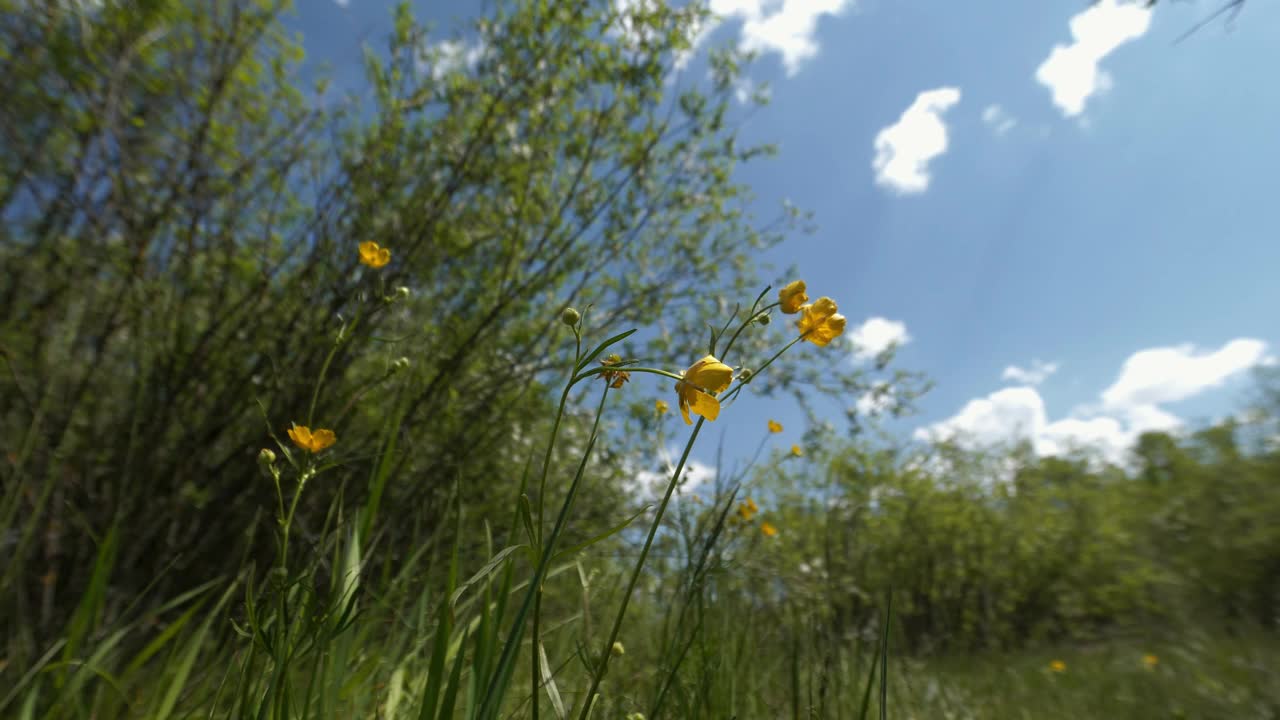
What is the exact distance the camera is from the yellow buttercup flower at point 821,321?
696 mm

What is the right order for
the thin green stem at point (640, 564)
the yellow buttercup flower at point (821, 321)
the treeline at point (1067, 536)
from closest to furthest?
1. the thin green stem at point (640, 564)
2. the yellow buttercup flower at point (821, 321)
3. the treeline at point (1067, 536)

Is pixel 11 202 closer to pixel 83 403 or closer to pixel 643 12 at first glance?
pixel 83 403

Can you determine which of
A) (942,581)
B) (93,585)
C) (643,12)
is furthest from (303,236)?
(942,581)

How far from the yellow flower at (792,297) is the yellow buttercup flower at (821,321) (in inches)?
1.2

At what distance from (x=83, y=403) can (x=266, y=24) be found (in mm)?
1616

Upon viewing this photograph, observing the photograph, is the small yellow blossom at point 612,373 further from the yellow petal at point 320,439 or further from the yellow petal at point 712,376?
the yellow petal at point 320,439

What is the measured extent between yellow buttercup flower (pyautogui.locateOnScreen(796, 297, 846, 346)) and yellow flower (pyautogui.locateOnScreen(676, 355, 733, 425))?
0.17m

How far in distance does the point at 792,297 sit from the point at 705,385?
0.18 metres

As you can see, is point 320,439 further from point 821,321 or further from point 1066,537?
point 1066,537

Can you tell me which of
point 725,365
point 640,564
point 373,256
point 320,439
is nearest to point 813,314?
point 725,365

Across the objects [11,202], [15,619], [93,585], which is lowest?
[15,619]

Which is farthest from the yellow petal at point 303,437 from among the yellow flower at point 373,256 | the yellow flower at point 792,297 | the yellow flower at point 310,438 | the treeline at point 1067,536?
the treeline at point 1067,536

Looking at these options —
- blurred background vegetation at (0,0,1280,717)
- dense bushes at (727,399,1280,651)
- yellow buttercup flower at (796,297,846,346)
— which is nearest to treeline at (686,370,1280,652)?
dense bushes at (727,399,1280,651)

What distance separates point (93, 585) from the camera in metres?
0.84
